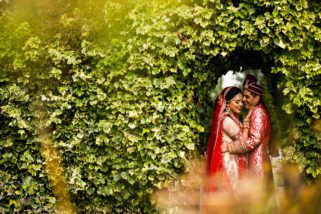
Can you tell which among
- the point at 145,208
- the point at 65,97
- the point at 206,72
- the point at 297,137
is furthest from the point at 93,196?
the point at 297,137

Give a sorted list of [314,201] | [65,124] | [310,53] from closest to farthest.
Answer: [314,201]
[310,53]
[65,124]

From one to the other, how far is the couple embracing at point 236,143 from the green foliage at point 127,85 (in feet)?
1.06

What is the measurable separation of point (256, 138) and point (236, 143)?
11.0 inches

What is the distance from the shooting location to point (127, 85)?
18.9 feet

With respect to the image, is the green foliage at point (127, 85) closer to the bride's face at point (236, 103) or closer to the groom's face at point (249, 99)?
the bride's face at point (236, 103)

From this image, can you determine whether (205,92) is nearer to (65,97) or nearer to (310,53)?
(310,53)

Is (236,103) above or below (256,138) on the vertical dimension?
above

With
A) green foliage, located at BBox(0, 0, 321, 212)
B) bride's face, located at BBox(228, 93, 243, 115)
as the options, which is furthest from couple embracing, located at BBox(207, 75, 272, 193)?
green foliage, located at BBox(0, 0, 321, 212)

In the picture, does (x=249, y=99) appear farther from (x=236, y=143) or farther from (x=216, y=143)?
(x=216, y=143)

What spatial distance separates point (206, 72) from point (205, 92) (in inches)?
14.9

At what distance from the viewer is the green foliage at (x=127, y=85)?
223 inches

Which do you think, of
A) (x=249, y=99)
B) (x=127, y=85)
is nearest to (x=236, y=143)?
(x=249, y=99)

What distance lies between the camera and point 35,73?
238 inches

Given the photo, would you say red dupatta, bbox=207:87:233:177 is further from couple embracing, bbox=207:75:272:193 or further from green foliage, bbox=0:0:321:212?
green foliage, bbox=0:0:321:212
